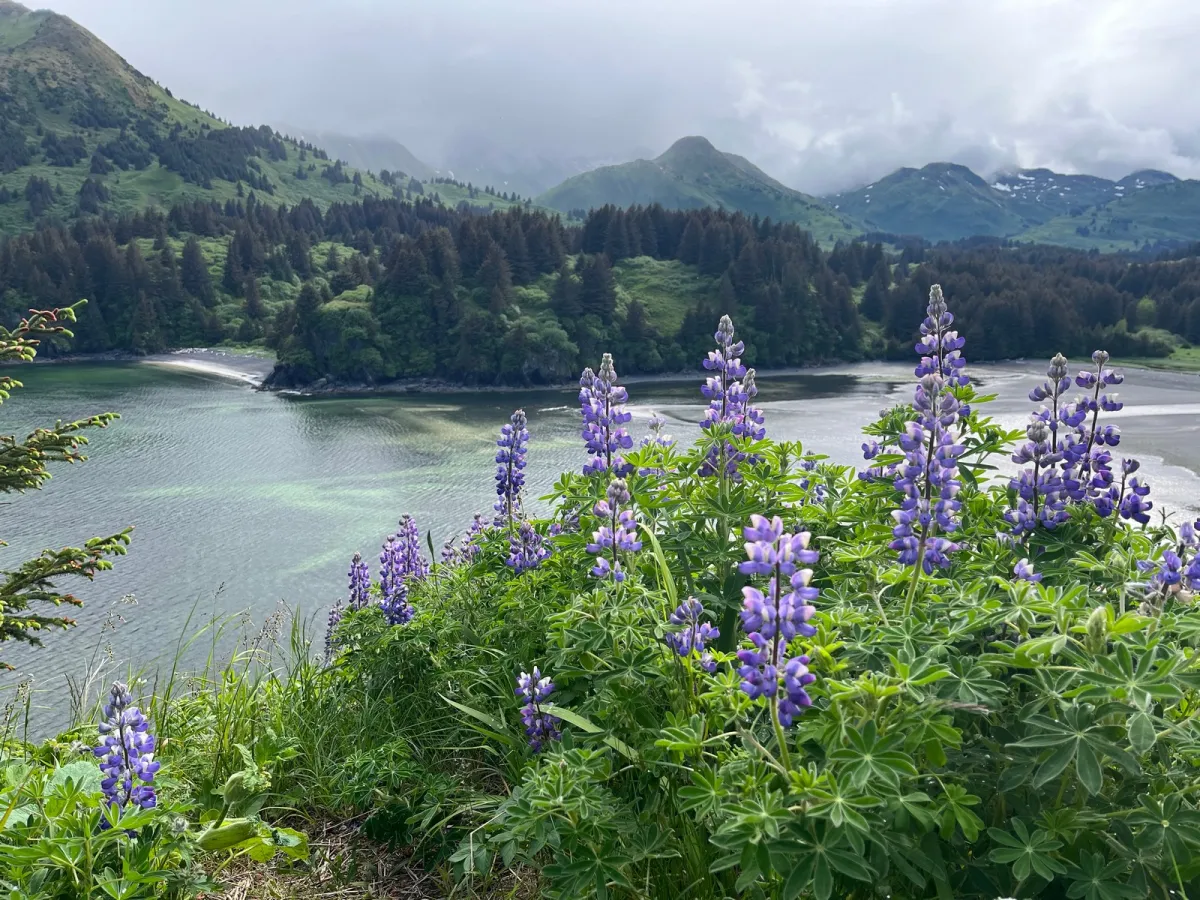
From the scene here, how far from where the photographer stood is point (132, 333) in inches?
4186

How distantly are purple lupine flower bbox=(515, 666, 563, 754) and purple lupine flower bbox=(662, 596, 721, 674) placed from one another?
2.51 feet

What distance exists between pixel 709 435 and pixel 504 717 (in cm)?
193

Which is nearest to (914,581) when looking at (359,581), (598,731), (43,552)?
(598,731)

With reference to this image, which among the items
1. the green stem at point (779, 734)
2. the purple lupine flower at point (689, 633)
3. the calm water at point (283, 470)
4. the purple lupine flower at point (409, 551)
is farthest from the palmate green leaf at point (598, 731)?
the calm water at point (283, 470)

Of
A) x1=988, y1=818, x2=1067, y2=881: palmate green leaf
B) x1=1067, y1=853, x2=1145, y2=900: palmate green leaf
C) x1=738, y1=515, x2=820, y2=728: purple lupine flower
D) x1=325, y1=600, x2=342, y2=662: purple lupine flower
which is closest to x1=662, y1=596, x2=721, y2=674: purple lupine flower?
x1=738, y1=515, x2=820, y2=728: purple lupine flower

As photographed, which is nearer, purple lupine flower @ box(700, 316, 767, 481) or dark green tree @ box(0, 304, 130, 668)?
purple lupine flower @ box(700, 316, 767, 481)

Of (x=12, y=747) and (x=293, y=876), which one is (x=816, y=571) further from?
(x=12, y=747)

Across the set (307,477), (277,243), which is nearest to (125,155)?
(277,243)

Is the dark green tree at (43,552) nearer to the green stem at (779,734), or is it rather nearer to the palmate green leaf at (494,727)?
the palmate green leaf at (494,727)

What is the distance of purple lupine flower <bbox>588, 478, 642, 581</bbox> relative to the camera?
370cm

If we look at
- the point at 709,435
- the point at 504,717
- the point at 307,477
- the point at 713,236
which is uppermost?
the point at 713,236

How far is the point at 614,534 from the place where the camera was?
383 centimetres

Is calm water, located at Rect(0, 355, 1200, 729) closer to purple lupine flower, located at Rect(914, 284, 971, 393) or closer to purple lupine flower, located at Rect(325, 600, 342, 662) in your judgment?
purple lupine flower, located at Rect(325, 600, 342, 662)

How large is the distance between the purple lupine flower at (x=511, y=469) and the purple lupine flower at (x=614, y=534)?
2.15 metres
